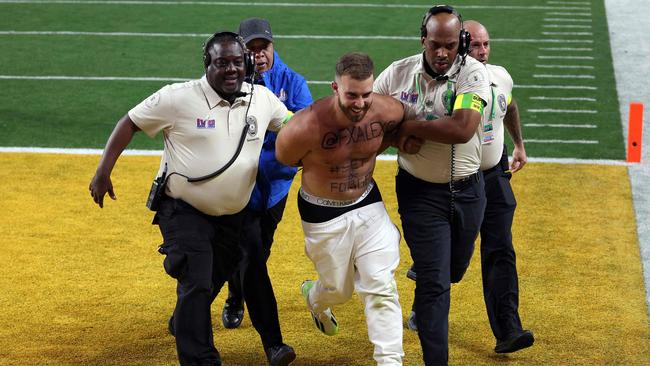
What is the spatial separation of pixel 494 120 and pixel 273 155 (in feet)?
4.47

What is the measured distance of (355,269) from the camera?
20.6 feet

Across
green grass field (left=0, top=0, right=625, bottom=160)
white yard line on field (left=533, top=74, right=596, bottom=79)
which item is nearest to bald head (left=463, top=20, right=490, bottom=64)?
green grass field (left=0, top=0, right=625, bottom=160)

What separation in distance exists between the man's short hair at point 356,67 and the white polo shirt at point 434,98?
21.5 inches

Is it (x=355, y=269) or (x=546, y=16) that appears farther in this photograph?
(x=546, y=16)

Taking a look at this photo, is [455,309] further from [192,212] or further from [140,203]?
[140,203]

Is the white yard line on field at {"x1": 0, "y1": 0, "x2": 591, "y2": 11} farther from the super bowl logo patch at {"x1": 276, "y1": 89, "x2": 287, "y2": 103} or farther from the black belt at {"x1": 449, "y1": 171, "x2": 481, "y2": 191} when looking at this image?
the black belt at {"x1": 449, "y1": 171, "x2": 481, "y2": 191}

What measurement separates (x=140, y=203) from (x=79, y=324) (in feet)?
8.67

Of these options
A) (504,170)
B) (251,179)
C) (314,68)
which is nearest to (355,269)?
(251,179)

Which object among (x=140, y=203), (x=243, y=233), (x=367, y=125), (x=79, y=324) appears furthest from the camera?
(x=140, y=203)

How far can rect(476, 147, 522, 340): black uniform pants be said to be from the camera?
6.85 metres

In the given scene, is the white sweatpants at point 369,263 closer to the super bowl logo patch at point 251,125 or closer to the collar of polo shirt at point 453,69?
the super bowl logo patch at point 251,125

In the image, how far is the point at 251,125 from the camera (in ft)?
20.5

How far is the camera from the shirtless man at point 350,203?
5.95 metres

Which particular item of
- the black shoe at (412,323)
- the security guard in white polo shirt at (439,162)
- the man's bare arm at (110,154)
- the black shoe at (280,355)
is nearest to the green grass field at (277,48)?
the black shoe at (412,323)
